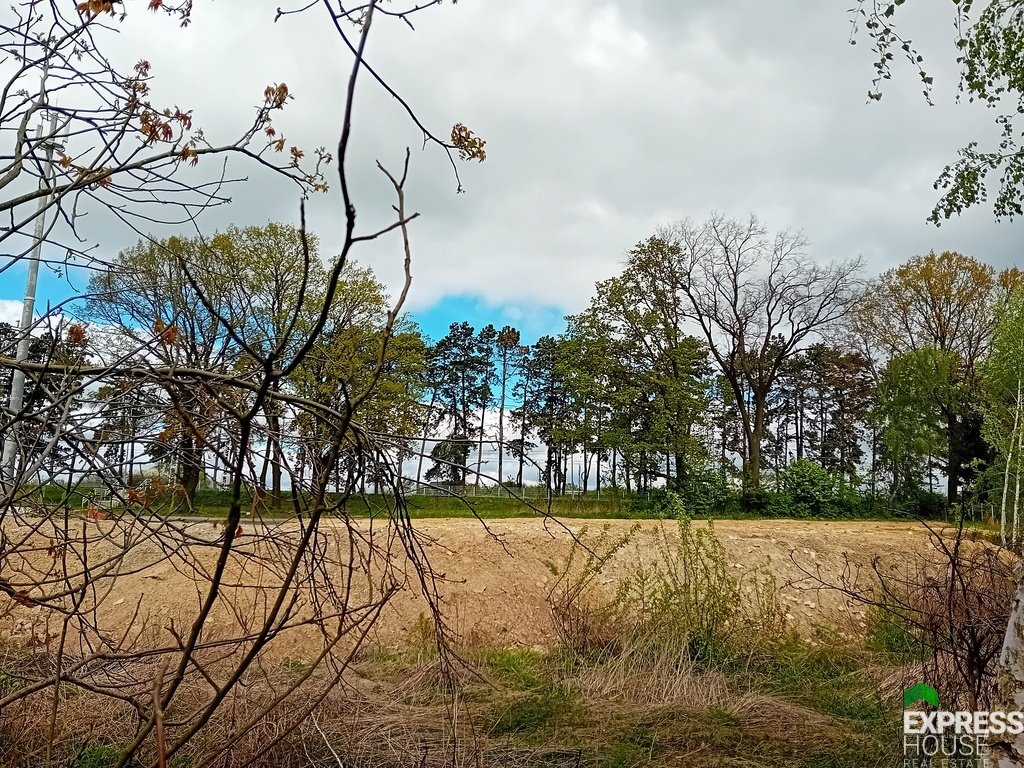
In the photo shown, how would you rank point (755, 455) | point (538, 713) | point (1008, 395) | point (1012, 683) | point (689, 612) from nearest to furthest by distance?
point (1012, 683) < point (538, 713) < point (689, 612) < point (1008, 395) < point (755, 455)

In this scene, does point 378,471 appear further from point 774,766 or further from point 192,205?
point 774,766

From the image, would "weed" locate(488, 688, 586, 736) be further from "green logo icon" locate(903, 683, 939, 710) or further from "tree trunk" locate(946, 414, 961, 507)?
"tree trunk" locate(946, 414, 961, 507)

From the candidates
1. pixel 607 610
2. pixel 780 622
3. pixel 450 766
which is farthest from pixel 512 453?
pixel 780 622

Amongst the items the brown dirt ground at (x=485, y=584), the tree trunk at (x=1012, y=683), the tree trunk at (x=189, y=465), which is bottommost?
the brown dirt ground at (x=485, y=584)

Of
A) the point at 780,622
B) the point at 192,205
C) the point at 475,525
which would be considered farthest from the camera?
the point at 475,525

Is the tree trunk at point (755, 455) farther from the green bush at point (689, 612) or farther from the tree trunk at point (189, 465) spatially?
the tree trunk at point (189, 465)

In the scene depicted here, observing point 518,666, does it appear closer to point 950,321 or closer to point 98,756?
point 98,756

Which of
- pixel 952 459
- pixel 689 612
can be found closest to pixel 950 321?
pixel 952 459

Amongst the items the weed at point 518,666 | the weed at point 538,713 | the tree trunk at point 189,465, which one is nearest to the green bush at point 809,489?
the weed at point 518,666

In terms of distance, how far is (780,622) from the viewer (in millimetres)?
7238

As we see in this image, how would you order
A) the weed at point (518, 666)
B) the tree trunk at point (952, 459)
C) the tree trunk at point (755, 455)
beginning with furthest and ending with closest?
the tree trunk at point (952, 459) < the tree trunk at point (755, 455) < the weed at point (518, 666)

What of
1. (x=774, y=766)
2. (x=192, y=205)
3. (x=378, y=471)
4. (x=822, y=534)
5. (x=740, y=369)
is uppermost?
(x=740, y=369)

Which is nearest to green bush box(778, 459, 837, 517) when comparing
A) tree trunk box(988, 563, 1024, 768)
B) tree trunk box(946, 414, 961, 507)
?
tree trunk box(946, 414, 961, 507)

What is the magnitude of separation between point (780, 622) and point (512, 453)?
6169 mm
